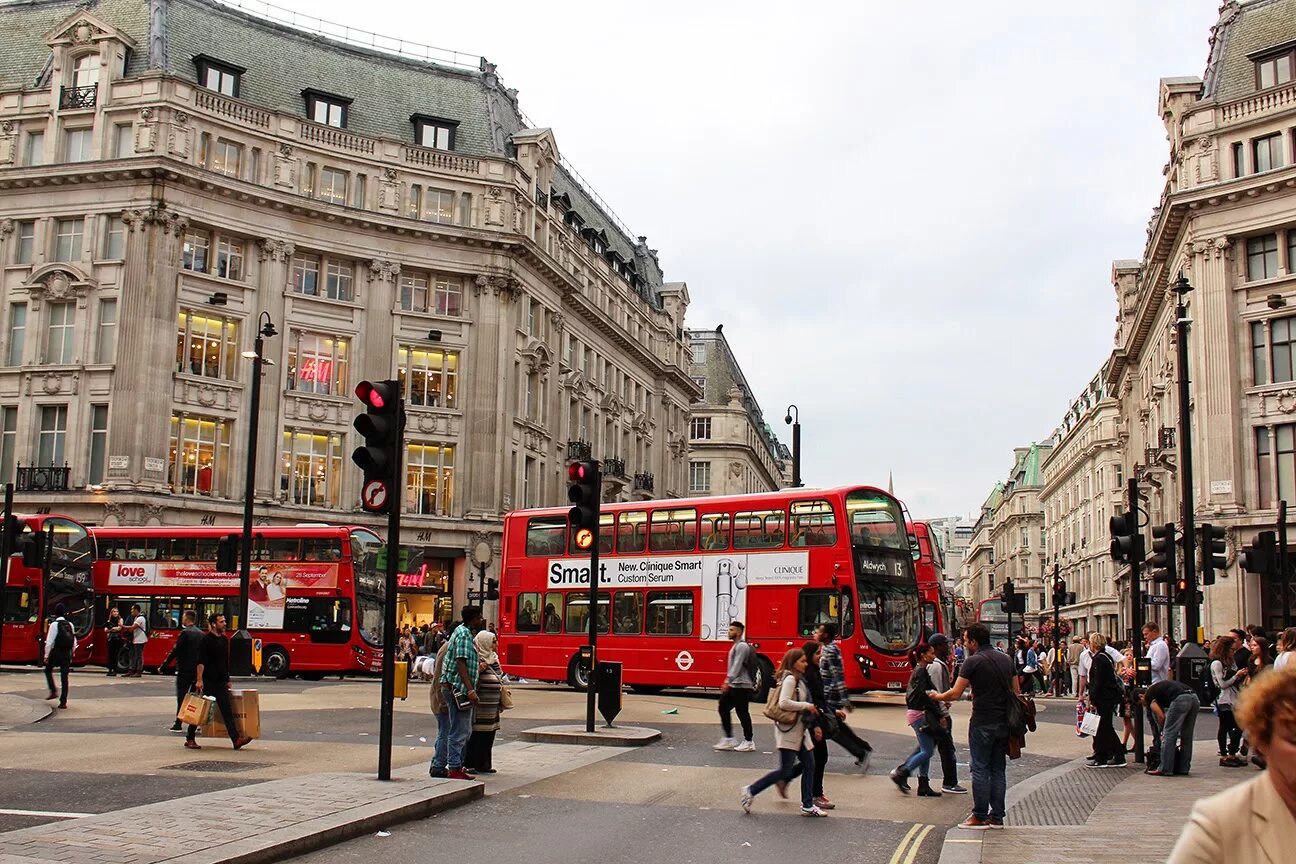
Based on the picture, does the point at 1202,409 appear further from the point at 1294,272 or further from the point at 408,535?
the point at 408,535

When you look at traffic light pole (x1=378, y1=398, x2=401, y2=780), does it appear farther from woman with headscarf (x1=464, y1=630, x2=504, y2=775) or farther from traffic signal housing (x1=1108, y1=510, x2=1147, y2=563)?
traffic signal housing (x1=1108, y1=510, x2=1147, y2=563)

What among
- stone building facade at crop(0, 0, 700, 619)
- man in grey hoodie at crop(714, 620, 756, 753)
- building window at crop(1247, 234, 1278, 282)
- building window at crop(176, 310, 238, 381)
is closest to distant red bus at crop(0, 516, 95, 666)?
stone building facade at crop(0, 0, 700, 619)

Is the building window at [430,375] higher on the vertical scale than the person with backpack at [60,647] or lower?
higher

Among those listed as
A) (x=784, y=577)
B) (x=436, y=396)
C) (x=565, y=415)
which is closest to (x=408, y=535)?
(x=436, y=396)

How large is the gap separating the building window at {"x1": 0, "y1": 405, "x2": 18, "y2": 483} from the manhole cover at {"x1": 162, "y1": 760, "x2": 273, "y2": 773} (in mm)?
35223

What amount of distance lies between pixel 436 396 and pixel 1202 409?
28620 millimetres

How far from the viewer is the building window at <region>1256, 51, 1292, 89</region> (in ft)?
145

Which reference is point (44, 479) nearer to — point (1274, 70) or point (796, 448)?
point (796, 448)

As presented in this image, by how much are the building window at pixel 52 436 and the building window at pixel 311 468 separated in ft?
24.8

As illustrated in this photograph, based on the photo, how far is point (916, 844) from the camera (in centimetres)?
1013

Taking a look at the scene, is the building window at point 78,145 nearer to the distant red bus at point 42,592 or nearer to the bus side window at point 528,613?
the distant red bus at point 42,592

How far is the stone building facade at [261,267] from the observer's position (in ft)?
147

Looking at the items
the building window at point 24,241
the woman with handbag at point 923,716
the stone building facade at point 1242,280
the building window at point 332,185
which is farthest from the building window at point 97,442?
the woman with handbag at point 923,716

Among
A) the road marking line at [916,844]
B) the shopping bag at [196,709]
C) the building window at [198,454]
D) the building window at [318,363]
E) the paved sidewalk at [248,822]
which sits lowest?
the road marking line at [916,844]
